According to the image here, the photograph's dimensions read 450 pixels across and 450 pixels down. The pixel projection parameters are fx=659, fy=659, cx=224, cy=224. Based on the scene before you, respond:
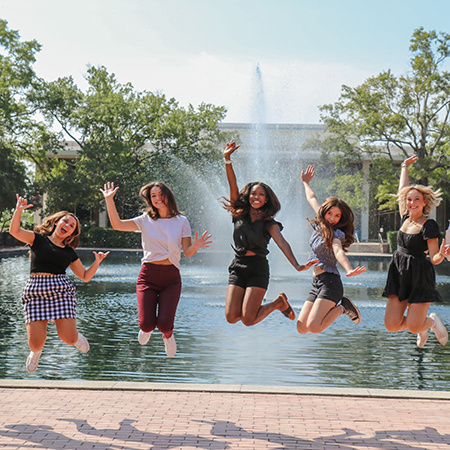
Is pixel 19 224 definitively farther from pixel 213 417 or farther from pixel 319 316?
pixel 319 316

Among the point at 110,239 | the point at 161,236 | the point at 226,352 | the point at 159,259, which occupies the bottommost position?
the point at 226,352

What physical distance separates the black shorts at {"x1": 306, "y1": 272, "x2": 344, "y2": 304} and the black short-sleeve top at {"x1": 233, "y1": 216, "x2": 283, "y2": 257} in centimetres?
72

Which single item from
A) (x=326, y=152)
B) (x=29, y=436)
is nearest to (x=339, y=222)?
(x=29, y=436)

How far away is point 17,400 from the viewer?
7910 millimetres

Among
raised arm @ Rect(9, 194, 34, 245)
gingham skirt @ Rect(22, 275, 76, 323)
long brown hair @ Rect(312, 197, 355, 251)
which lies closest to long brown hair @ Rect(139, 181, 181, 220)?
gingham skirt @ Rect(22, 275, 76, 323)

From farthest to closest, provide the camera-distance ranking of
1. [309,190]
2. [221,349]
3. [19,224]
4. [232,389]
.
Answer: [221,349] < [232,389] < [309,190] < [19,224]

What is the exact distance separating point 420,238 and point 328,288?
1.13m

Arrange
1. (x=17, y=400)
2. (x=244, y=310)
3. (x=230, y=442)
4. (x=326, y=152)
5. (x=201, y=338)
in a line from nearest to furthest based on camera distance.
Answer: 1. (x=230, y=442)
2. (x=244, y=310)
3. (x=17, y=400)
4. (x=201, y=338)
5. (x=326, y=152)

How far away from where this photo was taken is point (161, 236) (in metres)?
7.14

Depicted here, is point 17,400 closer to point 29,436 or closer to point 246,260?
point 29,436

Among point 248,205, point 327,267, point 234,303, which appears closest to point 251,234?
point 248,205

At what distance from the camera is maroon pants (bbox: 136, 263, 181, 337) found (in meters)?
7.11

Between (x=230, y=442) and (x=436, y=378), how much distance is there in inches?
205

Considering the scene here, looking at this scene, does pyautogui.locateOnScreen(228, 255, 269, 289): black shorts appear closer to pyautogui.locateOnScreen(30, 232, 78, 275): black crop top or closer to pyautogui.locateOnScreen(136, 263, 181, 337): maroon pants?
pyautogui.locateOnScreen(136, 263, 181, 337): maroon pants
